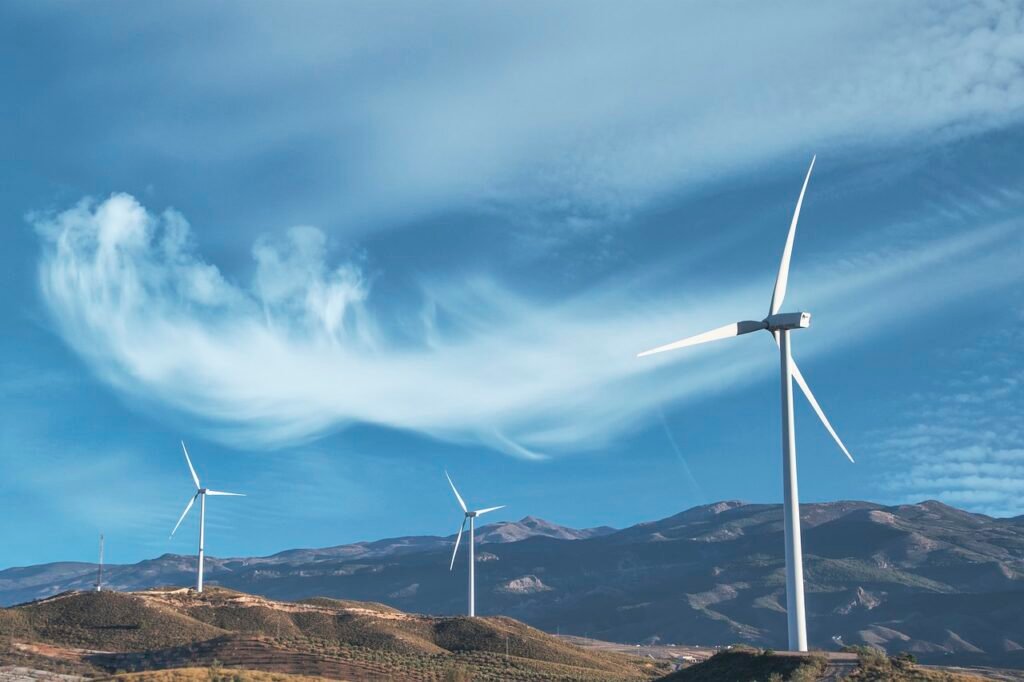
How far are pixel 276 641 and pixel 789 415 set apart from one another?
251 feet

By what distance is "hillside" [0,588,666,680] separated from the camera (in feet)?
410

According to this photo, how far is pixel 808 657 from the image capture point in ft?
254

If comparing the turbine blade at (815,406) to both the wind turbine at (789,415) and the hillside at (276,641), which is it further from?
the hillside at (276,641)

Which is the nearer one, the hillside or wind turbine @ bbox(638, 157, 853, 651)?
wind turbine @ bbox(638, 157, 853, 651)

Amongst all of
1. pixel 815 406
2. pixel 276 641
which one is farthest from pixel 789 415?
pixel 276 641

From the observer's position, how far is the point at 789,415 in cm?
8069

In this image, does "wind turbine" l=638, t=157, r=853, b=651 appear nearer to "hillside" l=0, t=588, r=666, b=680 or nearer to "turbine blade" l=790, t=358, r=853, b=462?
"turbine blade" l=790, t=358, r=853, b=462

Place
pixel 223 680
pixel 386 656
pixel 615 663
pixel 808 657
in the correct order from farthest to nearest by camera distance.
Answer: pixel 615 663, pixel 386 656, pixel 223 680, pixel 808 657

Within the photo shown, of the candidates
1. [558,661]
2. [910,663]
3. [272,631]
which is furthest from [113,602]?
[910,663]

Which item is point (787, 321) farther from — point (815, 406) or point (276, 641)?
point (276, 641)

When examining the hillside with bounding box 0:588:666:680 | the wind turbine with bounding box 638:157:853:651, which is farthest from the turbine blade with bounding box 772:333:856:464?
the hillside with bounding box 0:588:666:680

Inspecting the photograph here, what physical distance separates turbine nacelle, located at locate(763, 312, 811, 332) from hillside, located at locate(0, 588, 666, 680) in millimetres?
54881

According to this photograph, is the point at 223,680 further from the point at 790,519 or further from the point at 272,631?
the point at 272,631

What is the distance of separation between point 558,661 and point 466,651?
41.6 ft
